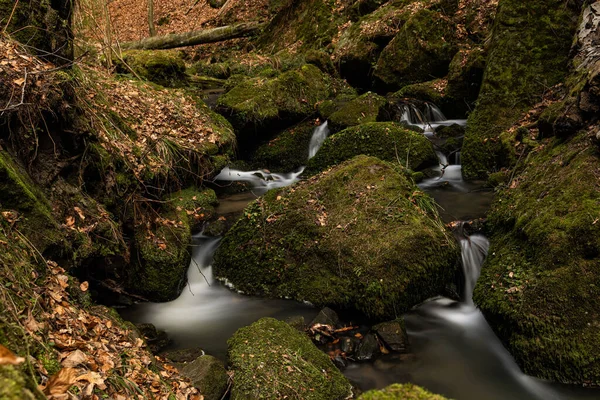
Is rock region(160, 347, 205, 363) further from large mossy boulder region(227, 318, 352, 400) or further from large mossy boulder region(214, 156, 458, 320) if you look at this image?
large mossy boulder region(214, 156, 458, 320)

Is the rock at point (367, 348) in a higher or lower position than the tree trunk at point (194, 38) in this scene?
lower

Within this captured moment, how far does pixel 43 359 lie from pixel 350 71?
1269cm

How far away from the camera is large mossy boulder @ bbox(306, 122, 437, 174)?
864cm

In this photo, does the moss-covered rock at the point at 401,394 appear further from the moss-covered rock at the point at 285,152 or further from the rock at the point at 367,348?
the moss-covered rock at the point at 285,152

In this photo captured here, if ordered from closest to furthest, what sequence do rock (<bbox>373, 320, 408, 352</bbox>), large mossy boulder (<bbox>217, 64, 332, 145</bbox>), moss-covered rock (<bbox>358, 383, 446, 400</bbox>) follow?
moss-covered rock (<bbox>358, 383, 446, 400</bbox>) → rock (<bbox>373, 320, 408, 352</bbox>) → large mossy boulder (<bbox>217, 64, 332, 145</bbox>)

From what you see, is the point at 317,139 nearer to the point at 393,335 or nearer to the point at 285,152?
the point at 285,152

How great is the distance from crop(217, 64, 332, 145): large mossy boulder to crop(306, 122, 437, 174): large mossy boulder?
231 centimetres

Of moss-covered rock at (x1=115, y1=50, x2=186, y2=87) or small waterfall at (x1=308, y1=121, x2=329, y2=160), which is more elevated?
moss-covered rock at (x1=115, y1=50, x2=186, y2=87)

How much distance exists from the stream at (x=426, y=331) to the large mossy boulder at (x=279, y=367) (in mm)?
575

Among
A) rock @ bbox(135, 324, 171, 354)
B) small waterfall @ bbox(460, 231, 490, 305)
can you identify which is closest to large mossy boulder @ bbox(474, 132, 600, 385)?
small waterfall @ bbox(460, 231, 490, 305)

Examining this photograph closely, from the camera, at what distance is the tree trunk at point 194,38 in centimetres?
1834

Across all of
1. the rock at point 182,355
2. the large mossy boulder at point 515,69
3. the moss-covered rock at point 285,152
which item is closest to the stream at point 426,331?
the rock at point 182,355

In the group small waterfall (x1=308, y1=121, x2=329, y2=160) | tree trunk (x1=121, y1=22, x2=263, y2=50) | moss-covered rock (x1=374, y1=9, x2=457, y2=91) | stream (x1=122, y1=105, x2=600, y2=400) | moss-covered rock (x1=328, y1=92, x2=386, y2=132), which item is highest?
tree trunk (x1=121, y1=22, x2=263, y2=50)

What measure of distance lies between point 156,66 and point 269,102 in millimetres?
3092
